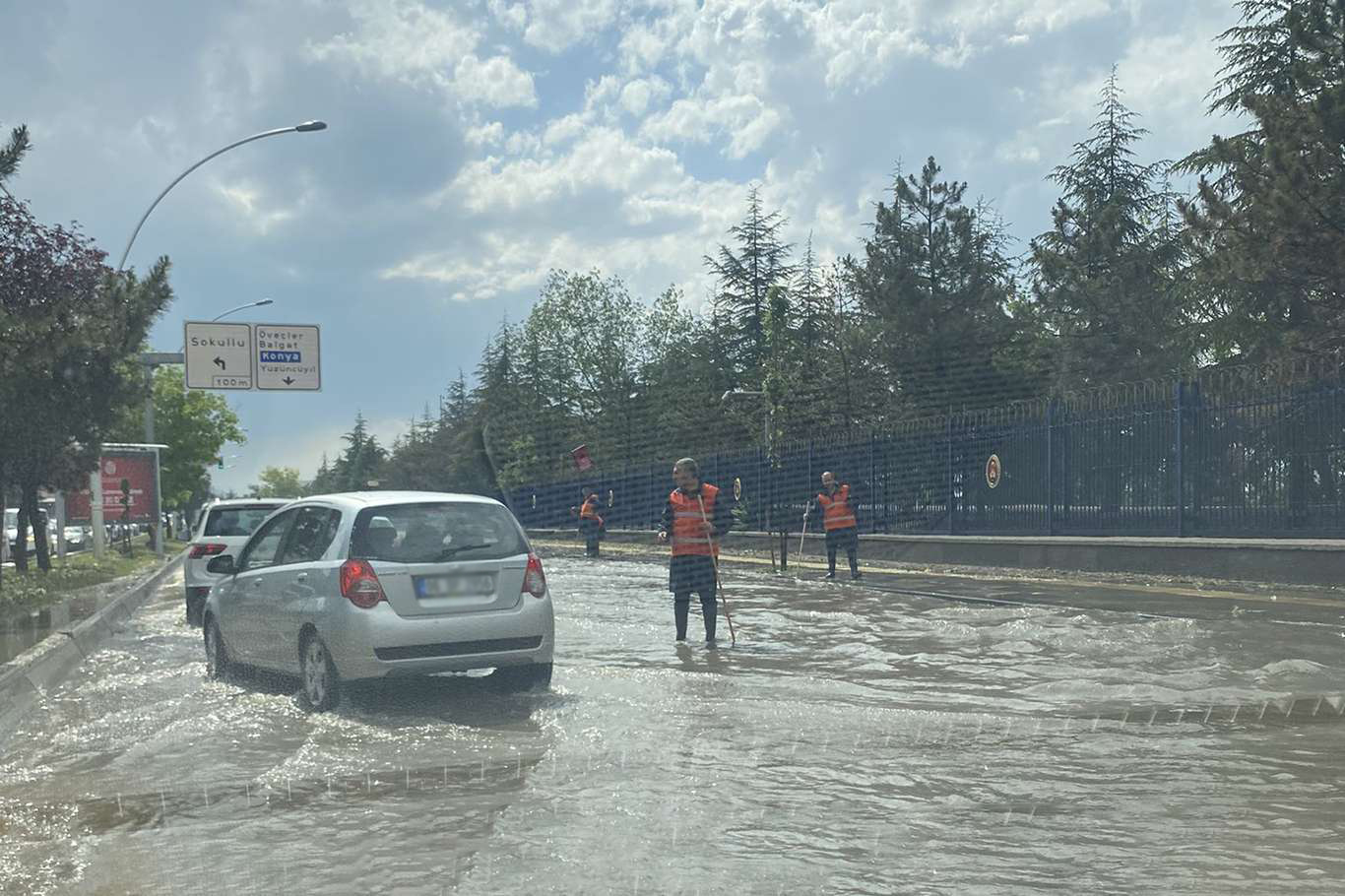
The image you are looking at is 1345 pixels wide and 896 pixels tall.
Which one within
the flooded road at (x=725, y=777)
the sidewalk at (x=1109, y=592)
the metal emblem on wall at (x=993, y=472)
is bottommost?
the flooded road at (x=725, y=777)

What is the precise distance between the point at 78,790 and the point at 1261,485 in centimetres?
1481

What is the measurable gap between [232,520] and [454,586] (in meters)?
8.64

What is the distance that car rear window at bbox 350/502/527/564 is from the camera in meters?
9.16

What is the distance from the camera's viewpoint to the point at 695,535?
12484 mm

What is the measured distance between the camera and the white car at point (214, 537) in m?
16.3

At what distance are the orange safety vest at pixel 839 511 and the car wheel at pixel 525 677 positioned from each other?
11.3 m

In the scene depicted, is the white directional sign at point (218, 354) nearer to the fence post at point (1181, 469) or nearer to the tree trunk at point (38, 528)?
the tree trunk at point (38, 528)

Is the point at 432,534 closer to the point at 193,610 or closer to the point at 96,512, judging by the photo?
the point at 193,610

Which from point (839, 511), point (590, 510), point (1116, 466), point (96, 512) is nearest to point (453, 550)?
point (839, 511)

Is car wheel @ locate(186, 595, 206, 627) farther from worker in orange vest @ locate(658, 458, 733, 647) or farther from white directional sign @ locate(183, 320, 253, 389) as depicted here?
white directional sign @ locate(183, 320, 253, 389)

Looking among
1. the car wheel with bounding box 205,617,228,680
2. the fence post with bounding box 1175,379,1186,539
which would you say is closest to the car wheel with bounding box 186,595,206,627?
the car wheel with bounding box 205,617,228,680

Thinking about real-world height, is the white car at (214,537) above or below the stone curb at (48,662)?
above

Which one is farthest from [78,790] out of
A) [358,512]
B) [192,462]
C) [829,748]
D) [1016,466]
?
[192,462]

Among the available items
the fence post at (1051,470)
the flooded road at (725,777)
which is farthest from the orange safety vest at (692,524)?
the fence post at (1051,470)
